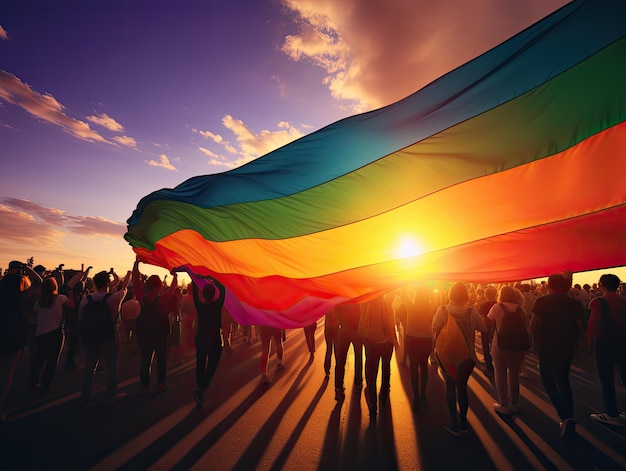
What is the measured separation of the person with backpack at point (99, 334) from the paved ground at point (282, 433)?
0.36m

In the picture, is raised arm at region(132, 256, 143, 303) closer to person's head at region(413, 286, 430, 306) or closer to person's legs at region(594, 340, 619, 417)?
person's head at region(413, 286, 430, 306)

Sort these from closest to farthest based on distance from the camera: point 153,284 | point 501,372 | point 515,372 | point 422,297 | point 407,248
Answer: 1. point 407,248
2. point 515,372
3. point 501,372
4. point 422,297
5. point 153,284

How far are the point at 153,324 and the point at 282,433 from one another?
10.2ft

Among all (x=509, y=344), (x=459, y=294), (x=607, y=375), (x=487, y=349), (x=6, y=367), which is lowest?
(x=487, y=349)

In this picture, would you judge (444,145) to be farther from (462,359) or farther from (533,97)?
(462,359)

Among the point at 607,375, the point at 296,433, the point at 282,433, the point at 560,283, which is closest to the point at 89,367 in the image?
the point at 282,433

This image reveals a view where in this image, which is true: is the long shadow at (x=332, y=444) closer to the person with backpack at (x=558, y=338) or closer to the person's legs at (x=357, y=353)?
the person's legs at (x=357, y=353)

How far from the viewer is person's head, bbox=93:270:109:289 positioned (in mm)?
5883

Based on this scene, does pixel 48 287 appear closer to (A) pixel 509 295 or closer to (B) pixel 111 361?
(B) pixel 111 361

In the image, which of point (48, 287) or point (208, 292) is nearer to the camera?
point (208, 292)

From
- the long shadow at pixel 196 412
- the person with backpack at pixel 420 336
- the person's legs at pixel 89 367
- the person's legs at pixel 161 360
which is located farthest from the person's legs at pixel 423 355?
the person's legs at pixel 89 367

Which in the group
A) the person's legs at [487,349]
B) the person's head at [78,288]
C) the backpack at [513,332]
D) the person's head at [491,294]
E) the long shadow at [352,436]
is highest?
the person's head at [78,288]

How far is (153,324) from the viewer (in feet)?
20.6

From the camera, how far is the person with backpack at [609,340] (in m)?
5.26
